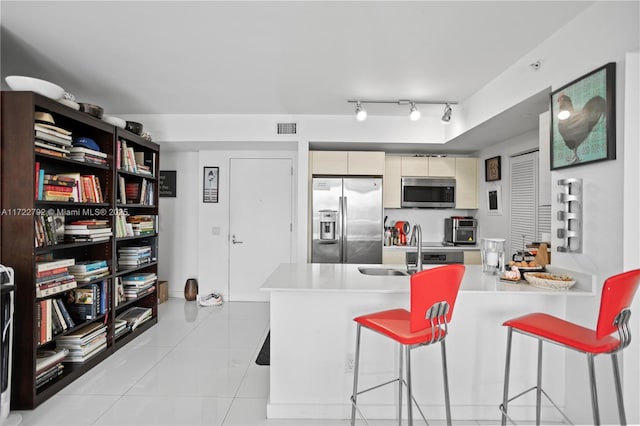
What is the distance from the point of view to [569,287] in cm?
197

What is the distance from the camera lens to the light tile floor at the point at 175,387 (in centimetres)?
209

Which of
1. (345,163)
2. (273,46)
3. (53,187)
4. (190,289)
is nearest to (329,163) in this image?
(345,163)

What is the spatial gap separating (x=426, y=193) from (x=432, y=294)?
314 centimetres

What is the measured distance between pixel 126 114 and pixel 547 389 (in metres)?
4.83

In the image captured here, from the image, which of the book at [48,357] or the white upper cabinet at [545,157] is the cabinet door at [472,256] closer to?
the white upper cabinet at [545,157]

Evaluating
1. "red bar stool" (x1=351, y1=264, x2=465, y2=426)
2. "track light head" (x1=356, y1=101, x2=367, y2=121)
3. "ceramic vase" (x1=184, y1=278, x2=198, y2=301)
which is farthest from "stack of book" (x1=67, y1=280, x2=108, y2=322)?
"track light head" (x1=356, y1=101, x2=367, y2=121)

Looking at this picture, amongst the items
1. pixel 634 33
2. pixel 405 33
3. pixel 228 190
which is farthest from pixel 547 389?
pixel 228 190

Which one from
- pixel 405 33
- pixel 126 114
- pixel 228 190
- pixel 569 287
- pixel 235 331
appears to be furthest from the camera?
pixel 228 190

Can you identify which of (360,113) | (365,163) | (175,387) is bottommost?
(175,387)

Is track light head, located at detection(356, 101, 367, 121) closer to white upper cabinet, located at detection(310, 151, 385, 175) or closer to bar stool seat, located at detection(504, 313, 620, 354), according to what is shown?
white upper cabinet, located at detection(310, 151, 385, 175)

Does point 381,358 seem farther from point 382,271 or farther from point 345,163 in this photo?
point 345,163

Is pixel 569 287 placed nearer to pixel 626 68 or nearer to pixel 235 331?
pixel 626 68

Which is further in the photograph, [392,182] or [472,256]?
[392,182]

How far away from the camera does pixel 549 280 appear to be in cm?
201
